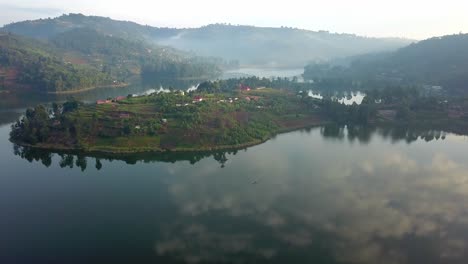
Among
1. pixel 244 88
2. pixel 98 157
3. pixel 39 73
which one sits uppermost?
pixel 39 73

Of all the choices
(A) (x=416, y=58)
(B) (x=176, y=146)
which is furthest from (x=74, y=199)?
(A) (x=416, y=58)

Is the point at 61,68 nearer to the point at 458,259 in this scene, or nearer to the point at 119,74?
the point at 119,74

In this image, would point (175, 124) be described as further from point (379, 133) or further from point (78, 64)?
point (78, 64)

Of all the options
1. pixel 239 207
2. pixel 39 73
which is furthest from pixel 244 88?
pixel 39 73

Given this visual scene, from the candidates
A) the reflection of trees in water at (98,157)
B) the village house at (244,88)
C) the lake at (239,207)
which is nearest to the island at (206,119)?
the reflection of trees in water at (98,157)

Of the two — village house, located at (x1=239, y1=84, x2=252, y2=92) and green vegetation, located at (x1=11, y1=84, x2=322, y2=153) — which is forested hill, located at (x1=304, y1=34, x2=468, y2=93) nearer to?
village house, located at (x1=239, y1=84, x2=252, y2=92)
